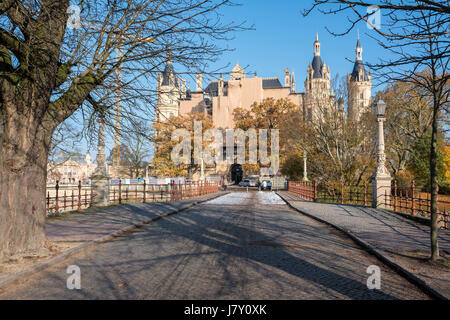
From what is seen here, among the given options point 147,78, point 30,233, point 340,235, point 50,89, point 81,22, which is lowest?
point 340,235

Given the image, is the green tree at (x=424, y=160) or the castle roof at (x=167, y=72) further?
the green tree at (x=424, y=160)

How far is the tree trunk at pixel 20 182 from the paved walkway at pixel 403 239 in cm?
660

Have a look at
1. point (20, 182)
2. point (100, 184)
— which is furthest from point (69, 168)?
point (20, 182)

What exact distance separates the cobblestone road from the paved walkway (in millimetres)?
363

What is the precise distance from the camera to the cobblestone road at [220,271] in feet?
15.1

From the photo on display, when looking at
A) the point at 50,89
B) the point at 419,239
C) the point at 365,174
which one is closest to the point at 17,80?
the point at 50,89

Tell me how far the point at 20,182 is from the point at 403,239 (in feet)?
27.3

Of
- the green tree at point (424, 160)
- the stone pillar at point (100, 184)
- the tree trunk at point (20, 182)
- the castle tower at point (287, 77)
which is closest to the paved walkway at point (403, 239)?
the tree trunk at point (20, 182)

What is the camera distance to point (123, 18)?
7363 mm

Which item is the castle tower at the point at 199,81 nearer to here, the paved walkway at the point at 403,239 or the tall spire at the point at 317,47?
the paved walkway at the point at 403,239

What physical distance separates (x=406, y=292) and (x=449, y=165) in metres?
31.5
